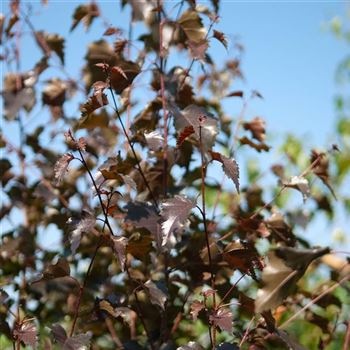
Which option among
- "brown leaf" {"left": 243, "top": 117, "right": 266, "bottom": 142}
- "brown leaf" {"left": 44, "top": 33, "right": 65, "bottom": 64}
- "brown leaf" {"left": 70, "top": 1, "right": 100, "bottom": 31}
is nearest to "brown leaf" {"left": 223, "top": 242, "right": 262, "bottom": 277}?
"brown leaf" {"left": 243, "top": 117, "right": 266, "bottom": 142}

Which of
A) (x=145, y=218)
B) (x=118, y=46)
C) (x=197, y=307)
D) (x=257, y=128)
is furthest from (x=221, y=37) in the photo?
(x=197, y=307)

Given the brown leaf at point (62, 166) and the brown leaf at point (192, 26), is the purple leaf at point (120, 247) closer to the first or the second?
the brown leaf at point (62, 166)

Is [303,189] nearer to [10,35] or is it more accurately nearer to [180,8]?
[180,8]

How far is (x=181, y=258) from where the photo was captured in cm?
192

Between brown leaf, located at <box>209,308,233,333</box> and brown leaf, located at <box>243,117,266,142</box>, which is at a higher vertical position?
brown leaf, located at <box>243,117,266,142</box>

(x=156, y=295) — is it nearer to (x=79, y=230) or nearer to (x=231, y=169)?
(x=79, y=230)

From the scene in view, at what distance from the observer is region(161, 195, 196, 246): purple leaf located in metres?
1.22

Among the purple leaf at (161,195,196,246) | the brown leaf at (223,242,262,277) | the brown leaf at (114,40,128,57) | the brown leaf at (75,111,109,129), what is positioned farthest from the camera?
the brown leaf at (75,111,109,129)

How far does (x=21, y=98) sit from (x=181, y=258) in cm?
104

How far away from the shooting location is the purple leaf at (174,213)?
4.00 ft

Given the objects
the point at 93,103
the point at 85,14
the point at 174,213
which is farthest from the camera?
the point at 85,14

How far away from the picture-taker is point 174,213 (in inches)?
48.7

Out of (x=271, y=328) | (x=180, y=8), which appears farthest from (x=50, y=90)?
(x=271, y=328)

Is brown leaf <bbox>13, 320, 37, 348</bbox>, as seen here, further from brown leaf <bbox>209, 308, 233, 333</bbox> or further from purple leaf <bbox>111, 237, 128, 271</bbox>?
brown leaf <bbox>209, 308, 233, 333</bbox>
